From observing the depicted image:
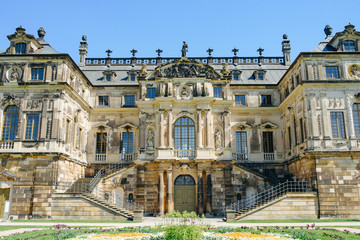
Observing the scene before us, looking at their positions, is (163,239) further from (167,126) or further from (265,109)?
(265,109)

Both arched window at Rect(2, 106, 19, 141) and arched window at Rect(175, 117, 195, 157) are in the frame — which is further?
arched window at Rect(175, 117, 195, 157)

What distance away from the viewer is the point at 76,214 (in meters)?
27.7

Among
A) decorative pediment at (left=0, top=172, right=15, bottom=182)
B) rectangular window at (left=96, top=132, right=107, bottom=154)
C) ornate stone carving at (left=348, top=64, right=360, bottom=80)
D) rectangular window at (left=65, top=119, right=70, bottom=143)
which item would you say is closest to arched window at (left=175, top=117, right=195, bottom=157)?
rectangular window at (left=96, top=132, right=107, bottom=154)

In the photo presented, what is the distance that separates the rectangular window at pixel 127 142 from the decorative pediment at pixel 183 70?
7.78m

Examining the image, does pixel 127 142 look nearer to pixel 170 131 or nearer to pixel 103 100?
pixel 103 100

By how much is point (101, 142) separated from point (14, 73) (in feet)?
39.0

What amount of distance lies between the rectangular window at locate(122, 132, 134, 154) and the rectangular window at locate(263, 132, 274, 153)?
15.5 meters

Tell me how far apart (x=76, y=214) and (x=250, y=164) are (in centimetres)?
1907

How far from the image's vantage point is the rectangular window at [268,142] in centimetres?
3738

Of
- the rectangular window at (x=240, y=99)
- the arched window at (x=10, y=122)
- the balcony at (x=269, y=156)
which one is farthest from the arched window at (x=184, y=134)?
the arched window at (x=10, y=122)

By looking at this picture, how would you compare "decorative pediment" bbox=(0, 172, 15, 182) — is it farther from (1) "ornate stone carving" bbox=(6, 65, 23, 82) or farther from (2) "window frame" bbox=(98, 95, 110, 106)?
(2) "window frame" bbox=(98, 95, 110, 106)

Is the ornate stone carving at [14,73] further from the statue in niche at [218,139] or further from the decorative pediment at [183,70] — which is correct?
the statue in niche at [218,139]

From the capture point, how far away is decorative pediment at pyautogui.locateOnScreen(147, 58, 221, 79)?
Result: 34.5 m

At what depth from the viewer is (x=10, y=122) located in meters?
30.3
